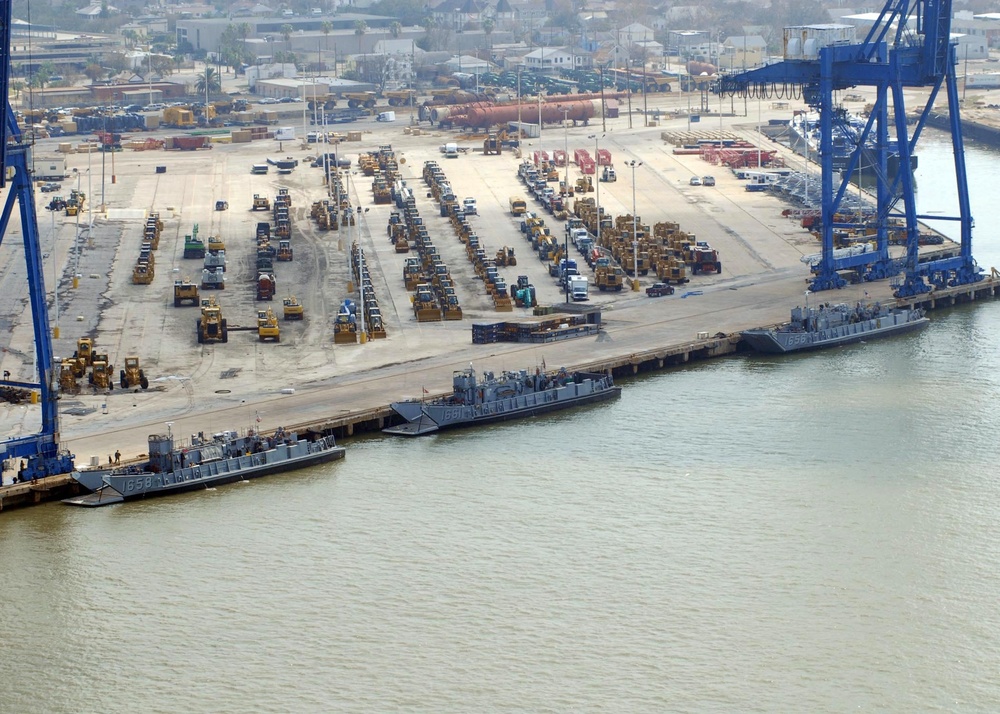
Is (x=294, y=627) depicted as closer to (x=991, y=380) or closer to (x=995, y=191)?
(x=991, y=380)

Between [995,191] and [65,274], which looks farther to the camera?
[995,191]

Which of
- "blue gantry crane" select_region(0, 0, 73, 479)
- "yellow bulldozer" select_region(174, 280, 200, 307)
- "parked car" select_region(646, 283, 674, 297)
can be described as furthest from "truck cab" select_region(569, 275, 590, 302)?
"blue gantry crane" select_region(0, 0, 73, 479)

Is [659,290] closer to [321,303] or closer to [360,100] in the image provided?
[321,303]

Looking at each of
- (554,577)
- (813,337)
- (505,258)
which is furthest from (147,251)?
(554,577)

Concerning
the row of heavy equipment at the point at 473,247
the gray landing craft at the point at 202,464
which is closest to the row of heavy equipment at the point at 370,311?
the row of heavy equipment at the point at 473,247

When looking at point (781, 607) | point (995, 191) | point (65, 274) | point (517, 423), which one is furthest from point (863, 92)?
point (781, 607)

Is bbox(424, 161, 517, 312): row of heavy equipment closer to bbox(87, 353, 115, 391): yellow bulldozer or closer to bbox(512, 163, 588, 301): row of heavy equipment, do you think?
bbox(512, 163, 588, 301): row of heavy equipment
